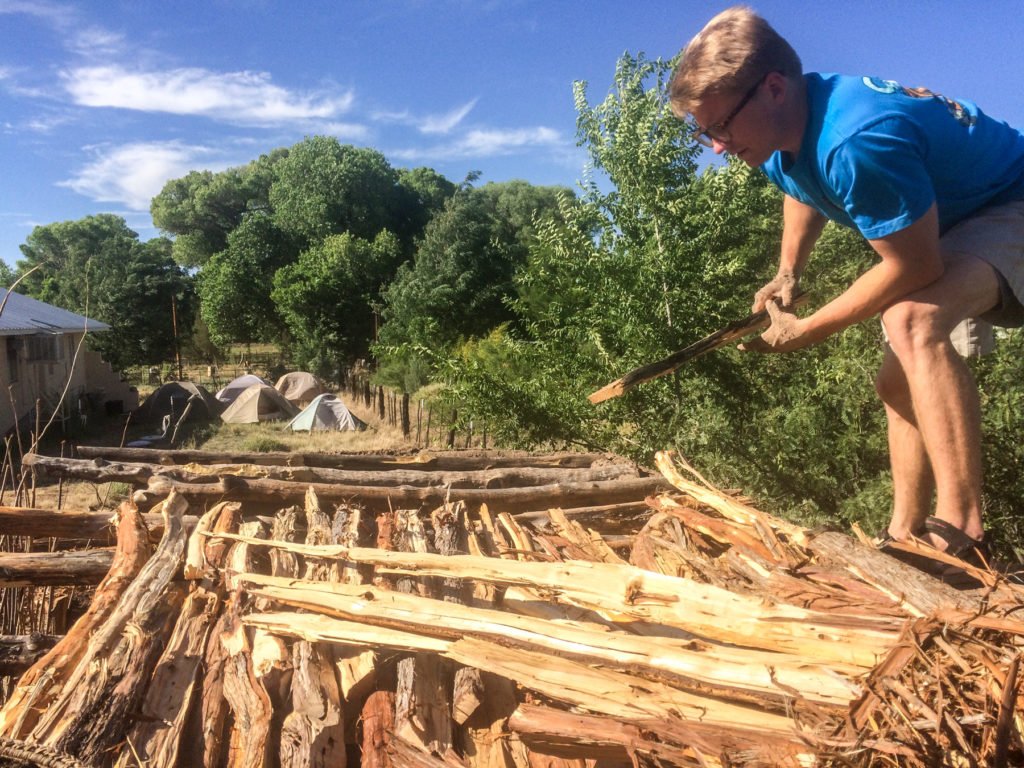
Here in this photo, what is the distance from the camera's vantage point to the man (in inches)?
85.5

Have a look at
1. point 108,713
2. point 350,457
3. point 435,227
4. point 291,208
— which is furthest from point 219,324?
point 108,713

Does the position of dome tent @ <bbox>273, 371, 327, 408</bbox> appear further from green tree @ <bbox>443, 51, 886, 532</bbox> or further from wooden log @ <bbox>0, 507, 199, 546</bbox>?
wooden log @ <bbox>0, 507, 199, 546</bbox>

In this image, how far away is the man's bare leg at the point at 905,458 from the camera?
2586 millimetres

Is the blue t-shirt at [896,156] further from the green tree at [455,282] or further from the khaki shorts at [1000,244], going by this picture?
the green tree at [455,282]

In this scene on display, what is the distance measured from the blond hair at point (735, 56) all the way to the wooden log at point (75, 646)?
8.82 feet

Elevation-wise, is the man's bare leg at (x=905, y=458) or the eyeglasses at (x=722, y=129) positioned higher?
the eyeglasses at (x=722, y=129)

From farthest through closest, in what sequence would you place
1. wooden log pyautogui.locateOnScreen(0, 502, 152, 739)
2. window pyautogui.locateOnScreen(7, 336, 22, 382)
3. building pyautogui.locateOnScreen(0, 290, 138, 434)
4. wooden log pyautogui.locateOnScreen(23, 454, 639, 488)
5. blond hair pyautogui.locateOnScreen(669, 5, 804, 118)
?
window pyautogui.locateOnScreen(7, 336, 22, 382) < building pyautogui.locateOnScreen(0, 290, 138, 434) < wooden log pyautogui.locateOnScreen(23, 454, 639, 488) < blond hair pyautogui.locateOnScreen(669, 5, 804, 118) < wooden log pyautogui.locateOnScreen(0, 502, 152, 739)

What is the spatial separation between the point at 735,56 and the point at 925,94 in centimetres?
69

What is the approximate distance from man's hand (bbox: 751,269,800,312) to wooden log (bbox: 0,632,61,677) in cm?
314

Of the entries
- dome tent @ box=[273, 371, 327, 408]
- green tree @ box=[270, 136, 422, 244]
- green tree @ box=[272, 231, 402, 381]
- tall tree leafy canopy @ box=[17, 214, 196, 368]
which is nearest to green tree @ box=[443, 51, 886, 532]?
dome tent @ box=[273, 371, 327, 408]

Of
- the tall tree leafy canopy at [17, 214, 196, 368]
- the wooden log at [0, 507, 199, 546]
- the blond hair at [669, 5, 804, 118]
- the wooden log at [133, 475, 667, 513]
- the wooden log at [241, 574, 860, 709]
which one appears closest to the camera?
the wooden log at [241, 574, 860, 709]

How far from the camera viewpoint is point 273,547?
117 inches

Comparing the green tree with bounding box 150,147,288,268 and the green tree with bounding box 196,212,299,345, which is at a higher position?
the green tree with bounding box 150,147,288,268

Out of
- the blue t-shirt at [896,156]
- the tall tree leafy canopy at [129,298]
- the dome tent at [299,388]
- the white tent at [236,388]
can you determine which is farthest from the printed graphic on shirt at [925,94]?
the tall tree leafy canopy at [129,298]
